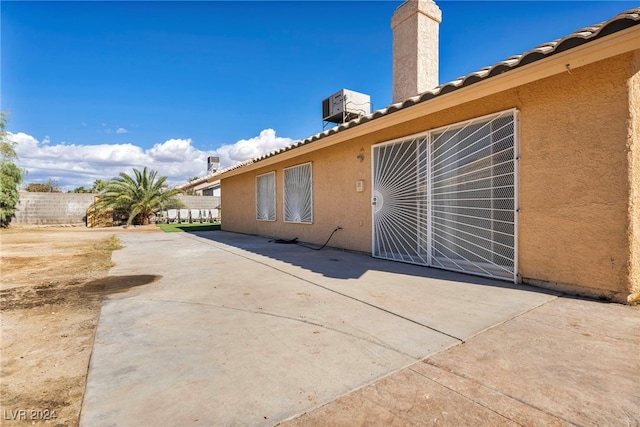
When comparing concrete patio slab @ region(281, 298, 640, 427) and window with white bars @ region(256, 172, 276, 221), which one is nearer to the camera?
concrete patio slab @ region(281, 298, 640, 427)

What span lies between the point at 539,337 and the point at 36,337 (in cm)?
441

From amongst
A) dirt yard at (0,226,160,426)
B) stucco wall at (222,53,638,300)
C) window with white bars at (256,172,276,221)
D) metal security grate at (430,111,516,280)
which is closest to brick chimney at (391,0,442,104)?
metal security grate at (430,111,516,280)

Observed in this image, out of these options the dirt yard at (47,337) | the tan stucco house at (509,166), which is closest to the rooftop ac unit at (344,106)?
the tan stucco house at (509,166)

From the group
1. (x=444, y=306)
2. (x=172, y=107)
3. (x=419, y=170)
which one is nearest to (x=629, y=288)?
(x=444, y=306)

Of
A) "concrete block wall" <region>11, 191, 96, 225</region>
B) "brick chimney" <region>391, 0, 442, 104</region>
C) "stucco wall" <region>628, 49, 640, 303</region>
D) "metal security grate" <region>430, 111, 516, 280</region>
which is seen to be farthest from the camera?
→ "concrete block wall" <region>11, 191, 96, 225</region>

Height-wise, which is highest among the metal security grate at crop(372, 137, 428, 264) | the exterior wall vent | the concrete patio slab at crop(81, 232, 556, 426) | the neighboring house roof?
the exterior wall vent

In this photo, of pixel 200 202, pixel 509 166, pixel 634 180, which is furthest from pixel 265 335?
pixel 200 202

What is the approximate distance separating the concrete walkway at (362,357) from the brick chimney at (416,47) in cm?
599

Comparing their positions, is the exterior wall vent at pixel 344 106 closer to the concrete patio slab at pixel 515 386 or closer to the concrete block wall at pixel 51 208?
the concrete patio slab at pixel 515 386

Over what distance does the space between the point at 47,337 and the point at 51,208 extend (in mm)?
22818

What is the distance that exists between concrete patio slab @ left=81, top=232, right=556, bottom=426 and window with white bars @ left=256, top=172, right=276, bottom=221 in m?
6.69

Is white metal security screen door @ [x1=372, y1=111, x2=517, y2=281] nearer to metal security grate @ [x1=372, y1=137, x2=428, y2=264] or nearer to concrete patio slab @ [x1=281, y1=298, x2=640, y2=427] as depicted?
metal security grate @ [x1=372, y1=137, x2=428, y2=264]

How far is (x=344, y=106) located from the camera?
1163cm

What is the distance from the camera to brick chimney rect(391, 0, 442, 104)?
8133 mm
